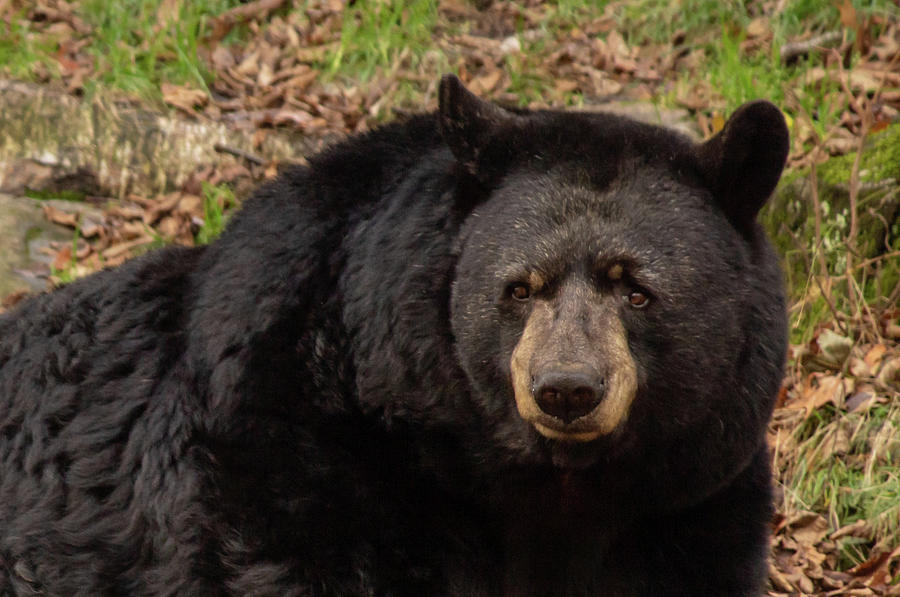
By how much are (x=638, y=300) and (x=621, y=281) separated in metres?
0.07

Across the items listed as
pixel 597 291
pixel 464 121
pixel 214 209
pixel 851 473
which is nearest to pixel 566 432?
pixel 597 291

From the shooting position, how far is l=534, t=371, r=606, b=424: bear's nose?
312cm

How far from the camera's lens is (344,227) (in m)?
3.92

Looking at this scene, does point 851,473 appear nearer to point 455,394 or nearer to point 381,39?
point 455,394

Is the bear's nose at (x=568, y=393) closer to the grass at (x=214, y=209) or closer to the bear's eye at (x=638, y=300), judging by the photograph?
the bear's eye at (x=638, y=300)

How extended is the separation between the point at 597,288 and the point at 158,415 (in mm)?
1536

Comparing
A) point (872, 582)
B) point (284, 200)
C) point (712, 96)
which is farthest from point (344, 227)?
point (712, 96)

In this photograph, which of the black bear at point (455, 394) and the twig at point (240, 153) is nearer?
the black bear at point (455, 394)

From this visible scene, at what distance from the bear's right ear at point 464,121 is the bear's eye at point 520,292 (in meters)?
0.43

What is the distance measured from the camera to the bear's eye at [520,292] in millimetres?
3455

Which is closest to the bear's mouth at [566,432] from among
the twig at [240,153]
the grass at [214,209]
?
the grass at [214,209]

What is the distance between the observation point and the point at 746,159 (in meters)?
3.57

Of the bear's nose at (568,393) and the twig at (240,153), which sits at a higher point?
the bear's nose at (568,393)

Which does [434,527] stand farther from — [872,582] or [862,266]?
[862,266]
